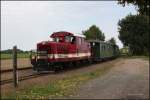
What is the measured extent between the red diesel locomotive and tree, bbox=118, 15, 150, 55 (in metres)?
61.5

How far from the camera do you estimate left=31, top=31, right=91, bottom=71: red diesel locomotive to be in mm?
32094

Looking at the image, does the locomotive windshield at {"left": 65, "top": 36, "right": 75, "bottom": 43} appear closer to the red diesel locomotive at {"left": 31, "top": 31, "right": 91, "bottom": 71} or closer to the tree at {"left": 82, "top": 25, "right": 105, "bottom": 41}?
the red diesel locomotive at {"left": 31, "top": 31, "right": 91, "bottom": 71}

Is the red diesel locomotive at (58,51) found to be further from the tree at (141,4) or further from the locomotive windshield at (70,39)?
the tree at (141,4)

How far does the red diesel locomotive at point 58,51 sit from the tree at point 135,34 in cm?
6151

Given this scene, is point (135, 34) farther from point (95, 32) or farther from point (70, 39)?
point (70, 39)

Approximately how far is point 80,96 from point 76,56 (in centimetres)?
2250

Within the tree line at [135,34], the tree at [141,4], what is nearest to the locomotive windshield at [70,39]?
the tree at [141,4]

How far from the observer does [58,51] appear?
33750 mm

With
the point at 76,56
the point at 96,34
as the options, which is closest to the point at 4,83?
the point at 76,56

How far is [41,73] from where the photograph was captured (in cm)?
3170

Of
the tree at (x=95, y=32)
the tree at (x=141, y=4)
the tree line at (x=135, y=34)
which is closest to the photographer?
the tree at (x=141, y=4)

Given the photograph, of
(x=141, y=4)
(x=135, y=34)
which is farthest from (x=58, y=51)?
(x=135, y=34)

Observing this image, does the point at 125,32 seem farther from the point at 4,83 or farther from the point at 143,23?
the point at 4,83

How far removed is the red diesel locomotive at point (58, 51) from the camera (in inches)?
1264
